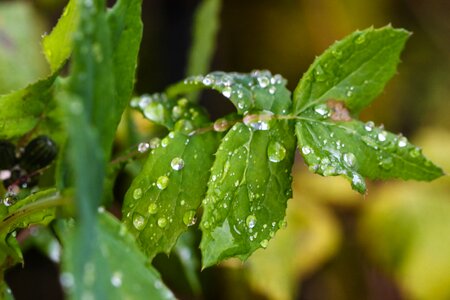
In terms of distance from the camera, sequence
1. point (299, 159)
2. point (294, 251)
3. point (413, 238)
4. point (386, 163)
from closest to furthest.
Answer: point (386, 163) < point (294, 251) < point (413, 238) < point (299, 159)

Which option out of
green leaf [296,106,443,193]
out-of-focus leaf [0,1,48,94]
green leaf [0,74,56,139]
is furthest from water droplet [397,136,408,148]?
out-of-focus leaf [0,1,48,94]

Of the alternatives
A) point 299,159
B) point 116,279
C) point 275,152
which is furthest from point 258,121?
point 299,159

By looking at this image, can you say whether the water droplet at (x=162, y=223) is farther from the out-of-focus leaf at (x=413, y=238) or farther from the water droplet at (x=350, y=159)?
the out-of-focus leaf at (x=413, y=238)

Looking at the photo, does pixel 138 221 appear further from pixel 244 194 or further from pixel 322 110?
pixel 322 110

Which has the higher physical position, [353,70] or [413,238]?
[353,70]

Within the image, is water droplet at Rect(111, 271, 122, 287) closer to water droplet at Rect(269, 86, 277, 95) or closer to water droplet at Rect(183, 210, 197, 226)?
water droplet at Rect(183, 210, 197, 226)

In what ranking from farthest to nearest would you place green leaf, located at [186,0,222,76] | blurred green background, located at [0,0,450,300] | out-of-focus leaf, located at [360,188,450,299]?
out-of-focus leaf, located at [360,188,450,299] → blurred green background, located at [0,0,450,300] → green leaf, located at [186,0,222,76]
